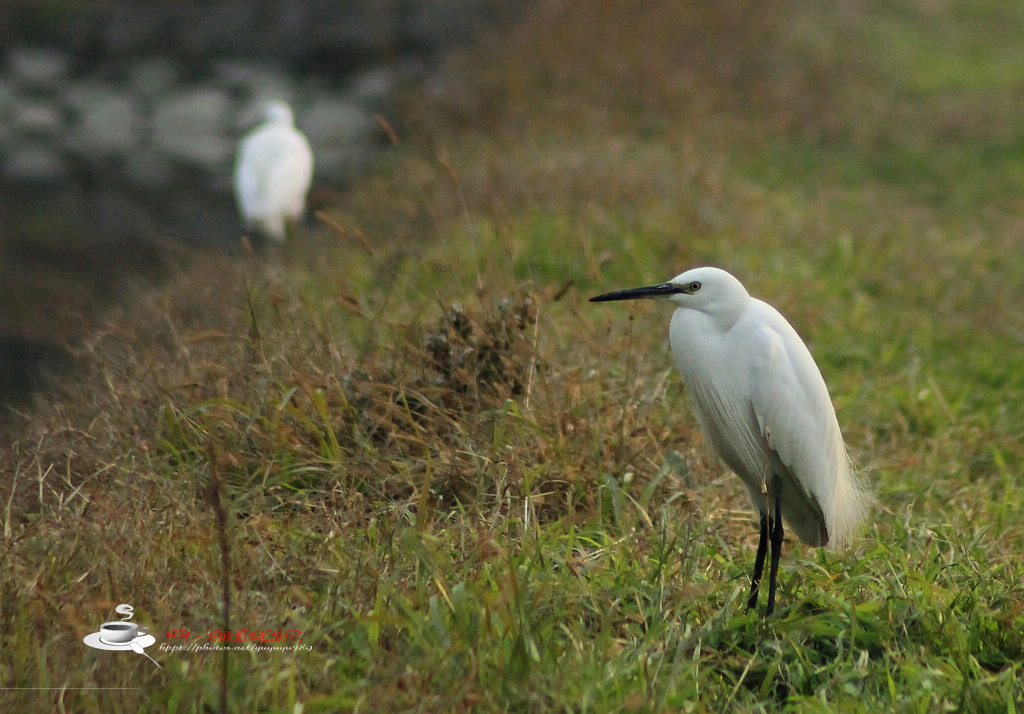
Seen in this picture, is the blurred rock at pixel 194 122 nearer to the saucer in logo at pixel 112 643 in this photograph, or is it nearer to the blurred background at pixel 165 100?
the blurred background at pixel 165 100

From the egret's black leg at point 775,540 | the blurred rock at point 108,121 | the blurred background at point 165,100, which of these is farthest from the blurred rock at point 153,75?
the egret's black leg at point 775,540

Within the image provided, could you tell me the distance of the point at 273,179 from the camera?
266 inches

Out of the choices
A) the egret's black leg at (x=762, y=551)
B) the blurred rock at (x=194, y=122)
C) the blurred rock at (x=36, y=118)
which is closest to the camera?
the egret's black leg at (x=762, y=551)

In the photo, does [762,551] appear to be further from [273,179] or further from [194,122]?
[194,122]

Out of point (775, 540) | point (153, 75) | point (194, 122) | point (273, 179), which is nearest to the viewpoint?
point (775, 540)

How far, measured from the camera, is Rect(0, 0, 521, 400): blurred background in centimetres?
828

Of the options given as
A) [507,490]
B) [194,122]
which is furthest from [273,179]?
[194,122]

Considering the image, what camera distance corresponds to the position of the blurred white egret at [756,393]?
94.4 inches

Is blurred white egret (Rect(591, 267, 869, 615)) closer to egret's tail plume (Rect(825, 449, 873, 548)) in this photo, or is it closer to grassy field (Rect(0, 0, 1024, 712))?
egret's tail plume (Rect(825, 449, 873, 548))

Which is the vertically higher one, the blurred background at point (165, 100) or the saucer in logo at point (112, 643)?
the blurred background at point (165, 100)

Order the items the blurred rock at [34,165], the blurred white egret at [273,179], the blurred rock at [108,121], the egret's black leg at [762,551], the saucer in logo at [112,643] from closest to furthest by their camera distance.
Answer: the saucer in logo at [112,643] < the egret's black leg at [762,551] < the blurred white egret at [273,179] < the blurred rock at [34,165] < the blurred rock at [108,121]

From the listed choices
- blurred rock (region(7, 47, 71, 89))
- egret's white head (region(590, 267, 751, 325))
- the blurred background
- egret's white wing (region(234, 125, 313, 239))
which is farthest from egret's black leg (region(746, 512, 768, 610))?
blurred rock (region(7, 47, 71, 89))

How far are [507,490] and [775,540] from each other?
730 millimetres

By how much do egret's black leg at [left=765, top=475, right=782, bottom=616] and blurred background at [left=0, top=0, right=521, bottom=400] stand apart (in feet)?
17.0
